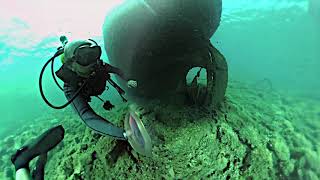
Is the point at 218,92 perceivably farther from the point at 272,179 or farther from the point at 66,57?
the point at 66,57

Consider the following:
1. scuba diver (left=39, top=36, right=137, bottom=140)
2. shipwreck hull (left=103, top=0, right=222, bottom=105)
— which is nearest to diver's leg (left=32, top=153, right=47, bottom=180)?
scuba diver (left=39, top=36, right=137, bottom=140)

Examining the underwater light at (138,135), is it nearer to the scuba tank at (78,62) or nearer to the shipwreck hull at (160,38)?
the scuba tank at (78,62)

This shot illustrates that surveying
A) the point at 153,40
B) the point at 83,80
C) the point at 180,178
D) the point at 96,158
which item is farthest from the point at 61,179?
the point at 153,40

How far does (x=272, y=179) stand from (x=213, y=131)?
4.38 ft

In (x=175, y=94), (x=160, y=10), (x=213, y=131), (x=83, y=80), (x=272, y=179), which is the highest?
(x=160, y=10)

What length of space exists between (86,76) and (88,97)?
0.47 m

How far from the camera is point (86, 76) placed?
12.6 feet

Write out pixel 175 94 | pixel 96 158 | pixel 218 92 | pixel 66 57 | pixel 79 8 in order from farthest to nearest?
1. pixel 79 8
2. pixel 175 94
3. pixel 218 92
4. pixel 96 158
5. pixel 66 57

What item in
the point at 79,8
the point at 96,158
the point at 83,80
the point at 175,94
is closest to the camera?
the point at 83,80

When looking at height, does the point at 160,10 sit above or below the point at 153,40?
above

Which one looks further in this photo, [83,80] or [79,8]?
[79,8]

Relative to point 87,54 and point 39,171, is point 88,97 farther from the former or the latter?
point 39,171

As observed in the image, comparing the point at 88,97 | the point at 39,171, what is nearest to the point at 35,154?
the point at 39,171

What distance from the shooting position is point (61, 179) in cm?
416
